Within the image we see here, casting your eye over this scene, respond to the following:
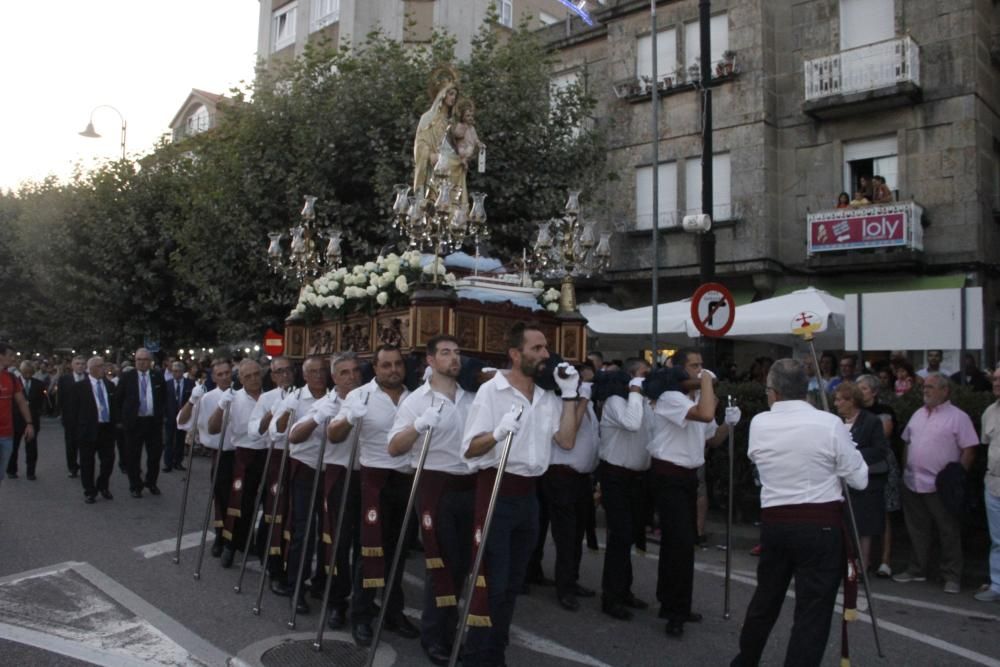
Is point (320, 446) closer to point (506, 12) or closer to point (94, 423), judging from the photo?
point (94, 423)

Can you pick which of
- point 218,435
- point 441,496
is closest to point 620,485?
point 441,496

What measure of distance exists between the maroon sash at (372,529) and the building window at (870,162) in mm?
15437

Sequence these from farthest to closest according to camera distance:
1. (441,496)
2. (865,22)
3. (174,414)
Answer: (865,22) < (174,414) < (441,496)

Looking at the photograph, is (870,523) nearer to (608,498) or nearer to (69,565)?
(608,498)

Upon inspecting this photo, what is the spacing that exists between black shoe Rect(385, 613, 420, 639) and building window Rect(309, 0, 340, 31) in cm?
2579

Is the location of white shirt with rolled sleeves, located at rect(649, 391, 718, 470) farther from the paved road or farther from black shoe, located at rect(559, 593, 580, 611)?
black shoe, located at rect(559, 593, 580, 611)

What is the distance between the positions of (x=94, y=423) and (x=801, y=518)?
10139mm

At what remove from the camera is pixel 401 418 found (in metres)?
5.57

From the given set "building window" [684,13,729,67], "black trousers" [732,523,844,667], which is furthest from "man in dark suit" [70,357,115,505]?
"building window" [684,13,729,67]

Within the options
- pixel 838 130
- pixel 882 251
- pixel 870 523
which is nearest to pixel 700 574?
pixel 870 523

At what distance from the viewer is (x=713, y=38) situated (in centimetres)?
2067

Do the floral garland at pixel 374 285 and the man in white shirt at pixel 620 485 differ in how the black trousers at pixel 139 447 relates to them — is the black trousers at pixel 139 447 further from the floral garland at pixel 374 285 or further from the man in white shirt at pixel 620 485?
the man in white shirt at pixel 620 485

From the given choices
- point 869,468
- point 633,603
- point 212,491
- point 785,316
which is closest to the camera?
point 633,603

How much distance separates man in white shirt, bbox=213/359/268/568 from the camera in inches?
316
